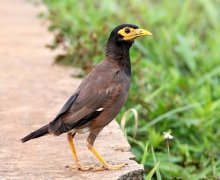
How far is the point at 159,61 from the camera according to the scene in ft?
29.1

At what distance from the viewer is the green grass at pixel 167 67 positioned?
6.12 metres

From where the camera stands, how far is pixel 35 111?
6328 mm

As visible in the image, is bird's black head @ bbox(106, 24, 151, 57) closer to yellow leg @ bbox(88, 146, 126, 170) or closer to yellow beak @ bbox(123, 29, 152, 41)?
yellow beak @ bbox(123, 29, 152, 41)

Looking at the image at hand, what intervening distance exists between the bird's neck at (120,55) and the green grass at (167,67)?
50 centimetres

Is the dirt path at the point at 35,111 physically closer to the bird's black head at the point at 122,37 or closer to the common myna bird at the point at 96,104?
the common myna bird at the point at 96,104

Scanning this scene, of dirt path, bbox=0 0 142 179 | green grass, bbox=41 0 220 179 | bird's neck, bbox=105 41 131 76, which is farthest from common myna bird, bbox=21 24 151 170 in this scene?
green grass, bbox=41 0 220 179

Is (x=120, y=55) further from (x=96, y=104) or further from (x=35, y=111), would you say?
(x=35, y=111)

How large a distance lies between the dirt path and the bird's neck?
534 millimetres

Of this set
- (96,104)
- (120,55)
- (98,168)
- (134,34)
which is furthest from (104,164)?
(134,34)

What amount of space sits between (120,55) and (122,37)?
11 cm

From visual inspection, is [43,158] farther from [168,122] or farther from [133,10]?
[133,10]

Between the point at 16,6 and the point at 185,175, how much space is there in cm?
724

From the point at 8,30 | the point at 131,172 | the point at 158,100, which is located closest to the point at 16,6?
the point at 8,30

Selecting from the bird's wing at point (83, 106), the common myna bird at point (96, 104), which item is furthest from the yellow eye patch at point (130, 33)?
the bird's wing at point (83, 106)
